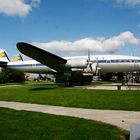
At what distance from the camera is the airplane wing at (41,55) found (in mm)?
33222

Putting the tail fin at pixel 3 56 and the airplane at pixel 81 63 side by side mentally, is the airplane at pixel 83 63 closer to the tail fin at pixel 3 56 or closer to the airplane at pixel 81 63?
the airplane at pixel 81 63

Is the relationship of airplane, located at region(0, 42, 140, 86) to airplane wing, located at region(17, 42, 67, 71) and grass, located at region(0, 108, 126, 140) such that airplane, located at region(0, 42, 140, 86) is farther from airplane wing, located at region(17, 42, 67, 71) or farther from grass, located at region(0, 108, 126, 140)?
grass, located at region(0, 108, 126, 140)

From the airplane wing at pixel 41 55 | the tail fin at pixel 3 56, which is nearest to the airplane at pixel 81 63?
the airplane wing at pixel 41 55

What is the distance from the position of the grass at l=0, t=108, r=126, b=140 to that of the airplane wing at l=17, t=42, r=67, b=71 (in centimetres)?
2092

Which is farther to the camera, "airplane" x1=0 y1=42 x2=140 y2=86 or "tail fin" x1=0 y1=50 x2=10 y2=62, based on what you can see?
"tail fin" x1=0 y1=50 x2=10 y2=62

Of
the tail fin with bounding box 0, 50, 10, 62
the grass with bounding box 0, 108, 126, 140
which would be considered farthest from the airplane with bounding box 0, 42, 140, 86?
the grass with bounding box 0, 108, 126, 140

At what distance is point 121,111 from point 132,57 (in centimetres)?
2327

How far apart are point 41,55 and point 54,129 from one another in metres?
25.3

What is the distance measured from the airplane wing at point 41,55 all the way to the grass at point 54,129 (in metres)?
20.9

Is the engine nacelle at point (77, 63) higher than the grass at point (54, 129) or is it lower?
higher

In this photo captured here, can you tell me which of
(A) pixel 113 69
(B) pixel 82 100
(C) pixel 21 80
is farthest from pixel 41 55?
(C) pixel 21 80

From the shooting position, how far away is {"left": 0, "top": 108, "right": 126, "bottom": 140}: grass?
361 inches

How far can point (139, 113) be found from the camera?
47.7 ft

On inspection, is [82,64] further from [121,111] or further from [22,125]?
[22,125]
